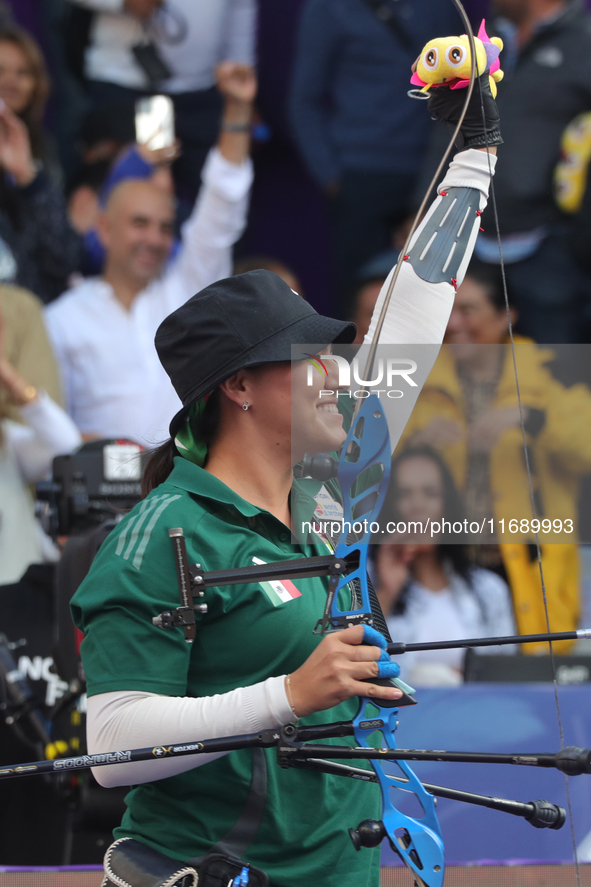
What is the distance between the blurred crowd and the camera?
3479 mm

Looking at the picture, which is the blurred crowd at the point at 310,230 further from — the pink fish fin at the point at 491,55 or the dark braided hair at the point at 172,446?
the pink fish fin at the point at 491,55

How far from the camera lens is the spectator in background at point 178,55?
4.99 metres

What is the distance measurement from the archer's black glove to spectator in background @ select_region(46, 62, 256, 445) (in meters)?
2.67

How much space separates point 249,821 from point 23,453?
2.69 meters

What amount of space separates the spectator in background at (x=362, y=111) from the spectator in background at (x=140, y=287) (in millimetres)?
462

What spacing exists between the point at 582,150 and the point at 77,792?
320 cm

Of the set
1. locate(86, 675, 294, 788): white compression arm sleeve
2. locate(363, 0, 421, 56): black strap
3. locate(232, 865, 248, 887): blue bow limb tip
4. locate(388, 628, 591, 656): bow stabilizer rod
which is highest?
locate(363, 0, 421, 56): black strap

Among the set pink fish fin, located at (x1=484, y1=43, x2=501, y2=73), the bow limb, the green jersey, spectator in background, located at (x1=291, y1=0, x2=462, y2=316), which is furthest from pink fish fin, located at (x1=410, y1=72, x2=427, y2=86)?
spectator in background, located at (x1=291, y1=0, x2=462, y2=316)

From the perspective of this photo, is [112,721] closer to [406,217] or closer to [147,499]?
[147,499]

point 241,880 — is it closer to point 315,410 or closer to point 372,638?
point 372,638

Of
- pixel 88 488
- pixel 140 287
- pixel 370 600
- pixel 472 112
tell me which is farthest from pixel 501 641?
pixel 140 287

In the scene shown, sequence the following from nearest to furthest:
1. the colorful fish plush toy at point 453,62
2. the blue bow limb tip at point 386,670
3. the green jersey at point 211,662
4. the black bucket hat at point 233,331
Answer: the blue bow limb tip at point 386,670 < the green jersey at point 211,662 < the black bucket hat at point 233,331 < the colorful fish plush toy at point 453,62

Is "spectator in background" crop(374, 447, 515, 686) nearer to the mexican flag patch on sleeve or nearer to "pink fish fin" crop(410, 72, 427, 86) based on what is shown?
"pink fish fin" crop(410, 72, 427, 86)

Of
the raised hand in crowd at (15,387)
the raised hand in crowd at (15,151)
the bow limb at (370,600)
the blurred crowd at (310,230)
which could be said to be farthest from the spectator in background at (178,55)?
the bow limb at (370,600)
